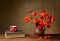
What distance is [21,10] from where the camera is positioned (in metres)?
2.21

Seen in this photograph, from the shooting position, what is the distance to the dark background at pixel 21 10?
7.12 feet

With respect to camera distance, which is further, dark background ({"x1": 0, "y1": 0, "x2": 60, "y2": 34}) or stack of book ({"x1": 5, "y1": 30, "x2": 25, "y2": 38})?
dark background ({"x1": 0, "y1": 0, "x2": 60, "y2": 34})

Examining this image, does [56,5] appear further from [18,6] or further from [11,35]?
[11,35]

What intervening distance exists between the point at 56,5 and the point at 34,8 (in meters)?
0.29

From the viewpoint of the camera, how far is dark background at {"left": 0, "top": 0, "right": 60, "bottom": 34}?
85.4 inches

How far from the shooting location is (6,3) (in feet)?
7.09

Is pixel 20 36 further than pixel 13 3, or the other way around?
pixel 13 3

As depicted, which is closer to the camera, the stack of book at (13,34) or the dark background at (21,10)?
the stack of book at (13,34)

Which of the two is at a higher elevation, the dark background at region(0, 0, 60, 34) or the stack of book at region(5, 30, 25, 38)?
the dark background at region(0, 0, 60, 34)

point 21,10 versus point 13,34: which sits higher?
point 21,10

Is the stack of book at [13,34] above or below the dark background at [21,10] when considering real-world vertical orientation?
below

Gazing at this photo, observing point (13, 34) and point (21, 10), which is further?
point (21, 10)

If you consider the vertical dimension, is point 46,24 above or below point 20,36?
above

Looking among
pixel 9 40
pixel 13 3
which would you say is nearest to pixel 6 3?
pixel 13 3
